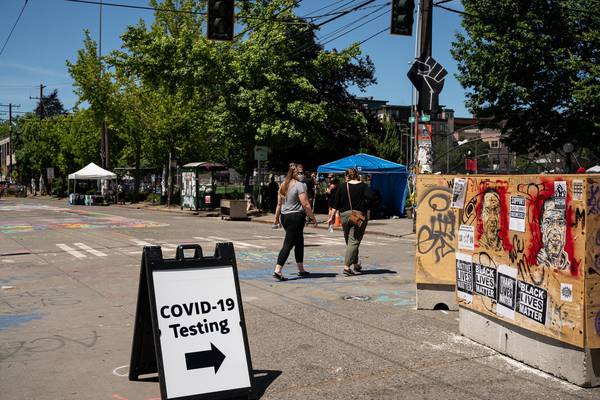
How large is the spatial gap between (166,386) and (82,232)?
1543cm

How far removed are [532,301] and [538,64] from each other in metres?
29.1

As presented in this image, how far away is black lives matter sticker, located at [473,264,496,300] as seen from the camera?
18.6 ft

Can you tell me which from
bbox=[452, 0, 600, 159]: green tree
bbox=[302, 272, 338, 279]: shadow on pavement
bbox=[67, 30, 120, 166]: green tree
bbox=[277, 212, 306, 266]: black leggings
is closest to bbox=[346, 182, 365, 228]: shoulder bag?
bbox=[277, 212, 306, 266]: black leggings

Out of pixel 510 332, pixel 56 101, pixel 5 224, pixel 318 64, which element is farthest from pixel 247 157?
pixel 56 101

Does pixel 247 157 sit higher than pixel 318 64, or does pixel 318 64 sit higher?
pixel 318 64

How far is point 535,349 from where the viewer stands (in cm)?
519

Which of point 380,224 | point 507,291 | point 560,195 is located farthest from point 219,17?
point 380,224

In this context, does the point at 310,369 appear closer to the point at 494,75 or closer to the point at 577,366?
the point at 577,366

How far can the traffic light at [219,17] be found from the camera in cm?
1399

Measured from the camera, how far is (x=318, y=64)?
3077 cm

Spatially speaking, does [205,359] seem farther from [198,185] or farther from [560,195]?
[198,185]

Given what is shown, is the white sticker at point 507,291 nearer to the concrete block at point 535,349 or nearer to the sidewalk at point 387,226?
the concrete block at point 535,349

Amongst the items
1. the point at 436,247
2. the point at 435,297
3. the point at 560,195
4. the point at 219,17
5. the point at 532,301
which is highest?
the point at 219,17

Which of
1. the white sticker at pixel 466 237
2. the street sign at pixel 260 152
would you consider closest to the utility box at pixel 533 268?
the white sticker at pixel 466 237
